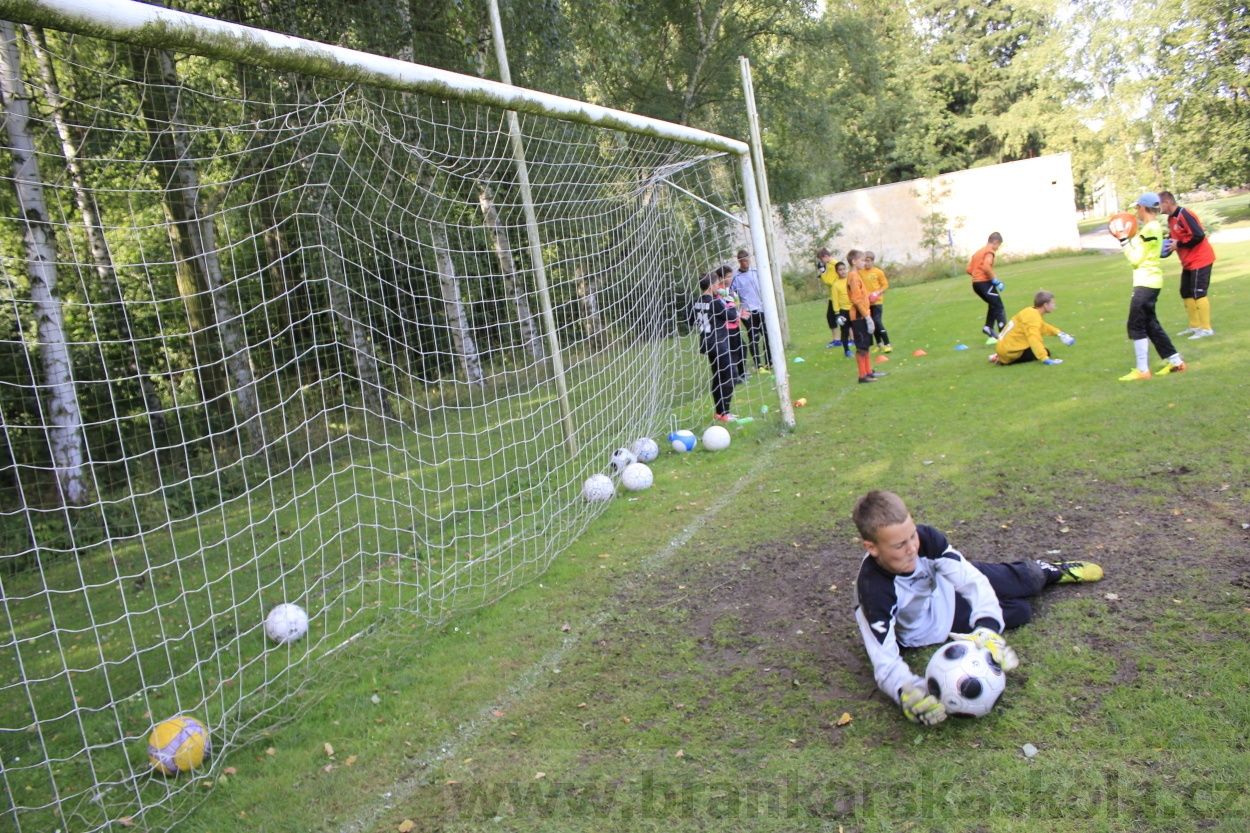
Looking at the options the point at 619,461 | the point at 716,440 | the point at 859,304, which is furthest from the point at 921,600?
the point at 859,304

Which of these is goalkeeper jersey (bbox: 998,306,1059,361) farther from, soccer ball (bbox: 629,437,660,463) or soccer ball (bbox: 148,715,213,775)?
soccer ball (bbox: 148,715,213,775)

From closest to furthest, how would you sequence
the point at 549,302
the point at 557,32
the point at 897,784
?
the point at 897,784, the point at 549,302, the point at 557,32

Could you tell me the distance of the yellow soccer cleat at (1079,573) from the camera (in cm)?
395

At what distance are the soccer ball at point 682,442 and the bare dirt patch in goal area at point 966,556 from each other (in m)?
2.89

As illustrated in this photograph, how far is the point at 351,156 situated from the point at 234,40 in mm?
3302

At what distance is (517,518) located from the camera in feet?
21.4

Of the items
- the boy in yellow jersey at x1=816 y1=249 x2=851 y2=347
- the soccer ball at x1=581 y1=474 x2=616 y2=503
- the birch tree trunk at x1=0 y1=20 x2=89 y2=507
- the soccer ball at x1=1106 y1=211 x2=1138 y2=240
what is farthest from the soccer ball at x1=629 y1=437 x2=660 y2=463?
the soccer ball at x1=1106 y1=211 x2=1138 y2=240

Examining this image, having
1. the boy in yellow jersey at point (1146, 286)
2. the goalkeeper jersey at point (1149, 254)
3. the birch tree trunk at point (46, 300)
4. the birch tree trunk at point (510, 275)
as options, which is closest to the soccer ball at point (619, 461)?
the birch tree trunk at point (510, 275)

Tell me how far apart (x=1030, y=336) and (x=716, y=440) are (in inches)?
163

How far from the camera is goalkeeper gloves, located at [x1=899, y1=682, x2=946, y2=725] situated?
120 inches

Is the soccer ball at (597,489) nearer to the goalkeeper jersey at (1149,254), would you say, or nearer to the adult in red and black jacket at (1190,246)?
the goalkeeper jersey at (1149,254)

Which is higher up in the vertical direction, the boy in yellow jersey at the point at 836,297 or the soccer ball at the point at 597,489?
the boy in yellow jersey at the point at 836,297

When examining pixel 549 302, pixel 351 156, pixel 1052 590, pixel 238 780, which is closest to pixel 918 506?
pixel 1052 590

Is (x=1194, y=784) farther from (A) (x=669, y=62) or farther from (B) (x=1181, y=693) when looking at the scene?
(A) (x=669, y=62)
